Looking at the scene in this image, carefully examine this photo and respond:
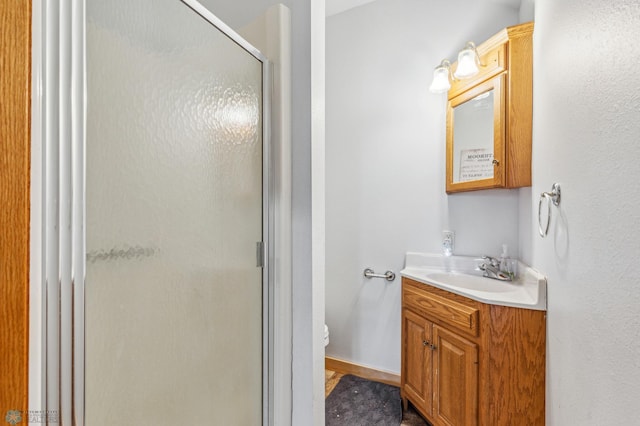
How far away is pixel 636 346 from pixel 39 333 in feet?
3.46

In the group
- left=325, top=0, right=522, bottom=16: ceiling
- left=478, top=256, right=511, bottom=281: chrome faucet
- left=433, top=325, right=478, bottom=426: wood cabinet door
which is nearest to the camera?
left=433, top=325, right=478, bottom=426: wood cabinet door

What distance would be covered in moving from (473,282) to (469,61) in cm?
123

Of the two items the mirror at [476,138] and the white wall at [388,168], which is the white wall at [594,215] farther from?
the white wall at [388,168]

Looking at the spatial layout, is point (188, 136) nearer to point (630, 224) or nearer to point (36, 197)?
point (36, 197)

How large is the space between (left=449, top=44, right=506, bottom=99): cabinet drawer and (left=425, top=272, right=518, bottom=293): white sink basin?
110cm

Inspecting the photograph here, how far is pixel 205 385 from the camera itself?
2.77 feet

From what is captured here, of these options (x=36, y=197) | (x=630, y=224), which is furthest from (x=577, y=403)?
(x=36, y=197)

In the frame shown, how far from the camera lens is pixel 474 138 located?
176cm

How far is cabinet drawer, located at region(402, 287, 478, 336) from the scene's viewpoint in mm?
1325

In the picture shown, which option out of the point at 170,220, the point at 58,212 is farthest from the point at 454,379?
the point at 58,212

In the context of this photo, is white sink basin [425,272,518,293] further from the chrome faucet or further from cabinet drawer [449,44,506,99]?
cabinet drawer [449,44,506,99]

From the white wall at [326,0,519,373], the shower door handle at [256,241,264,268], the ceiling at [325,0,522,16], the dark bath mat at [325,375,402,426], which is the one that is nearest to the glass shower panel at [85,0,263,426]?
the shower door handle at [256,241,264,268]

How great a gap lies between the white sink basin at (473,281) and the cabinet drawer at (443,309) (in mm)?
65

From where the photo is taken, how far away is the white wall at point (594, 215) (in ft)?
1.94
